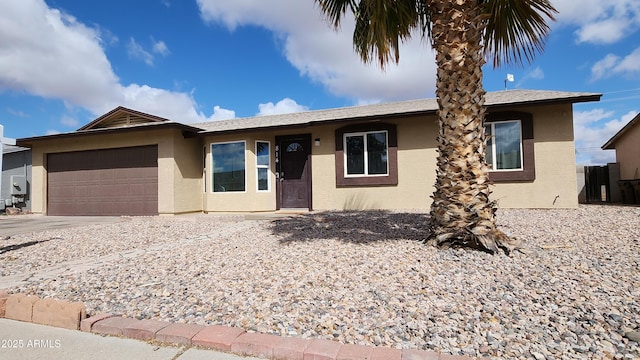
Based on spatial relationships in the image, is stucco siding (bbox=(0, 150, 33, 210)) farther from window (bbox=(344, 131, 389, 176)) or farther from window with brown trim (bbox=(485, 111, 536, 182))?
window with brown trim (bbox=(485, 111, 536, 182))

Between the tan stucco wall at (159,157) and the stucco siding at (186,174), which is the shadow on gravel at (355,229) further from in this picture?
the tan stucco wall at (159,157)

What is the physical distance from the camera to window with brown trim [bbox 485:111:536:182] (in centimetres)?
904

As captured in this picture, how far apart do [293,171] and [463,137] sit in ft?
24.2

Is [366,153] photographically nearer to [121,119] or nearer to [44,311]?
[44,311]

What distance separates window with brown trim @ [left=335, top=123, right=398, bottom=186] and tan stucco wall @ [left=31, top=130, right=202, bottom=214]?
5.23m

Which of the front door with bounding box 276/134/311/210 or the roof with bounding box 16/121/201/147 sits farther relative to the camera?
the front door with bounding box 276/134/311/210

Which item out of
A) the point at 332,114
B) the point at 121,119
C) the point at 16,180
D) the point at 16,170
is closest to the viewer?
the point at 332,114

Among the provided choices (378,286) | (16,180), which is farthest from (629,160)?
(16,180)

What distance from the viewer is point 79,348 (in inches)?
92.9

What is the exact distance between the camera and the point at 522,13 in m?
5.24

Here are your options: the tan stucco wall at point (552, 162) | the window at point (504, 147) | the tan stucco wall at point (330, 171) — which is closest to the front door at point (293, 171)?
the tan stucco wall at point (330, 171)

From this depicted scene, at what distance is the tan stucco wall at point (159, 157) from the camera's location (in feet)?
35.0

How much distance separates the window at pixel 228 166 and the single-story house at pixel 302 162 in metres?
0.04

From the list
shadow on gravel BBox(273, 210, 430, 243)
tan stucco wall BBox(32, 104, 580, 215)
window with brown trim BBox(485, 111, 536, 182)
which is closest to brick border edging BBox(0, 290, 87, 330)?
shadow on gravel BBox(273, 210, 430, 243)
